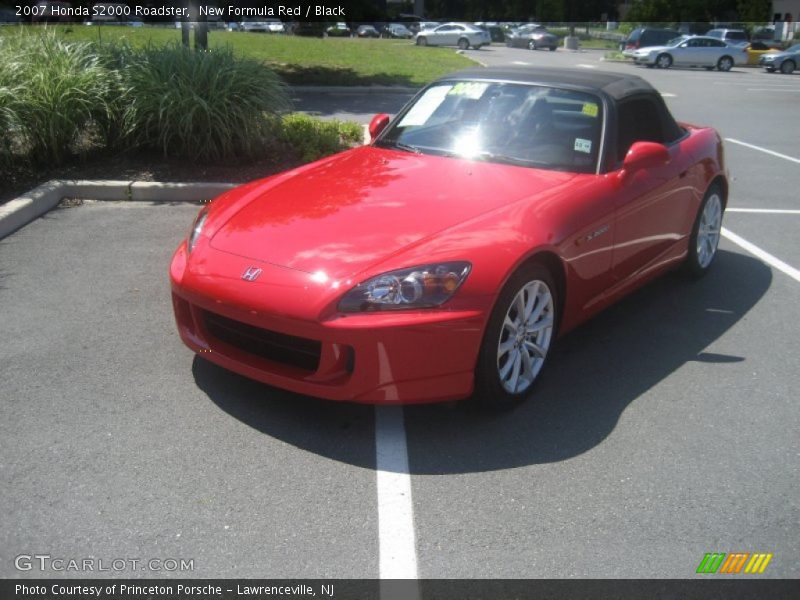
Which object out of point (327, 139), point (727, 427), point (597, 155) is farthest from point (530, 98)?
point (327, 139)

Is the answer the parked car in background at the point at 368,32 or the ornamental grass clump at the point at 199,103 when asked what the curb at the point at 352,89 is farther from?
the parked car in background at the point at 368,32

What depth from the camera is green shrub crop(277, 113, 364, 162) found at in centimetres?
916

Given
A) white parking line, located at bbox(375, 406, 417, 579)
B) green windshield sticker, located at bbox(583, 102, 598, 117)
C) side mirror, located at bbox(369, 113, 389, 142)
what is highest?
green windshield sticker, located at bbox(583, 102, 598, 117)

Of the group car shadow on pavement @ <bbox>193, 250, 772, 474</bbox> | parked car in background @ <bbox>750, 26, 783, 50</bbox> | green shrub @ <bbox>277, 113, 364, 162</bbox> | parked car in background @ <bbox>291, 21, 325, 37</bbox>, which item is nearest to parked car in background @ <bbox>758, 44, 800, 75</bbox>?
parked car in background @ <bbox>750, 26, 783, 50</bbox>

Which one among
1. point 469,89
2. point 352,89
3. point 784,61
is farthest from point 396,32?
point 469,89

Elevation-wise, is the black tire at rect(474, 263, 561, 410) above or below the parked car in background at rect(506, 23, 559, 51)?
below

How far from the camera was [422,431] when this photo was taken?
3889 mm

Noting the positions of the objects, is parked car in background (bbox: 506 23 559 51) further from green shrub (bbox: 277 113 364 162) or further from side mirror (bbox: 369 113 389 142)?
side mirror (bbox: 369 113 389 142)

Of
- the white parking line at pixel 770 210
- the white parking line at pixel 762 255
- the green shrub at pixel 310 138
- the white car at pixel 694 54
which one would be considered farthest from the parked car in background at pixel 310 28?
the white car at pixel 694 54

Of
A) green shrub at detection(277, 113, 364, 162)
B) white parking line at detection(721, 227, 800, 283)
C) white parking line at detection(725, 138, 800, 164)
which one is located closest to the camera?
white parking line at detection(721, 227, 800, 283)

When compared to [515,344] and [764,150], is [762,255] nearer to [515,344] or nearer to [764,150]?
[515,344]

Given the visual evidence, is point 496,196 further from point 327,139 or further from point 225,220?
point 327,139

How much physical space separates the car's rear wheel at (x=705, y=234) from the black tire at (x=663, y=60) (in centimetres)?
3050

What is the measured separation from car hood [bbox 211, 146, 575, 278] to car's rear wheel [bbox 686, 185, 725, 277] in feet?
5.41
